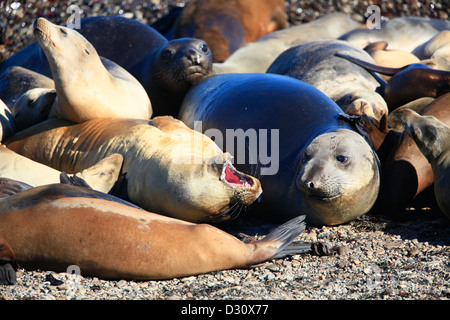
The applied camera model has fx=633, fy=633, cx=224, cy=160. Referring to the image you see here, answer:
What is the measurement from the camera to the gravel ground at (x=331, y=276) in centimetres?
271

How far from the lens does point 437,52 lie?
5961 millimetres

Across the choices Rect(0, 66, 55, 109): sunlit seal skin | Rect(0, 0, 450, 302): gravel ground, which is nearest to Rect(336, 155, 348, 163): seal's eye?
Rect(0, 0, 450, 302): gravel ground

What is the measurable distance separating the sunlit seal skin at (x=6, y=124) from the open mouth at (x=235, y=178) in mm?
2006

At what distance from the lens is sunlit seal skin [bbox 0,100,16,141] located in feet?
15.5

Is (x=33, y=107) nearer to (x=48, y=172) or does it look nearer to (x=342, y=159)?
(x=48, y=172)

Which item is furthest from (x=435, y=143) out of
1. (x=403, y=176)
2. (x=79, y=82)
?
(x=79, y=82)

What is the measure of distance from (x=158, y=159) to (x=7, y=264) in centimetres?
127

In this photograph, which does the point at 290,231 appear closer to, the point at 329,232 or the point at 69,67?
the point at 329,232

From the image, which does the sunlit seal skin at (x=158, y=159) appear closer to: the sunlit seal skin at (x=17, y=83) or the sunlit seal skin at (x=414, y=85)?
the sunlit seal skin at (x=17, y=83)

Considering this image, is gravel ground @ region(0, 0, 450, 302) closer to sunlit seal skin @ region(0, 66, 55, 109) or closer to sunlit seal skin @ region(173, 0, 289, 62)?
sunlit seal skin @ region(0, 66, 55, 109)

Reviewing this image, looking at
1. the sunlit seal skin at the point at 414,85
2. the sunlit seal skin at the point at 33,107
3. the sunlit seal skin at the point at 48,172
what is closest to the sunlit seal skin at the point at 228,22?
the sunlit seal skin at the point at 414,85

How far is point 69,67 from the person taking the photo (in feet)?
14.8
